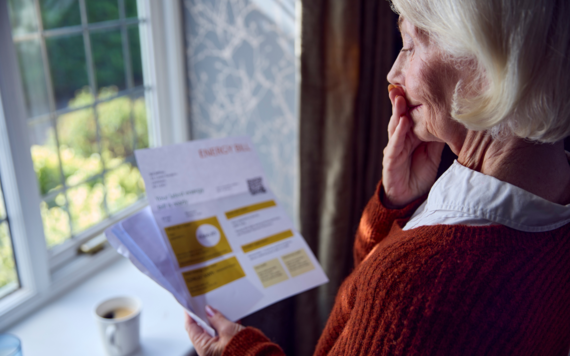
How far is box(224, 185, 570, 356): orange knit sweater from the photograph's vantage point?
0.51 m

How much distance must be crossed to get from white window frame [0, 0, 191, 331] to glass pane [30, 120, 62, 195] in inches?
3.9

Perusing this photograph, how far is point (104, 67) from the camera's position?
143 centimetres

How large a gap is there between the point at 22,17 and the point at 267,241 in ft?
2.85

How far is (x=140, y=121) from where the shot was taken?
5.21ft

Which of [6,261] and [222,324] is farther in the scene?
[6,261]

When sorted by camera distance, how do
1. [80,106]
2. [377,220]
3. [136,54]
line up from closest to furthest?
1. [377,220]
2. [80,106]
3. [136,54]

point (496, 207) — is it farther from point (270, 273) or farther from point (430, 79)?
point (270, 273)

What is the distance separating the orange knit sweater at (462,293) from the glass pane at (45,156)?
3.32 feet

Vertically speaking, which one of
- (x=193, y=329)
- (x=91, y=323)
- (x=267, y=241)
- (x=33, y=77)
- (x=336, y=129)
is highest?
(x=33, y=77)

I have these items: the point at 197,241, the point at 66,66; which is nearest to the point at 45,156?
the point at 66,66

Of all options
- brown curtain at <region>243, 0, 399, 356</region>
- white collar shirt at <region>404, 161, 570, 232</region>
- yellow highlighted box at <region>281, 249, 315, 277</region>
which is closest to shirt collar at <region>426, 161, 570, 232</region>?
white collar shirt at <region>404, 161, 570, 232</region>

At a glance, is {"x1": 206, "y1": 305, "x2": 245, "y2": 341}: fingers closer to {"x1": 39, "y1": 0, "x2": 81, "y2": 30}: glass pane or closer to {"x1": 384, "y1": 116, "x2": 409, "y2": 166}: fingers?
{"x1": 384, "y1": 116, "x2": 409, "y2": 166}: fingers

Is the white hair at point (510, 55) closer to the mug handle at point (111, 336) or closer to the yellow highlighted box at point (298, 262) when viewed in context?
the yellow highlighted box at point (298, 262)

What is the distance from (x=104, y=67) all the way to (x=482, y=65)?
1.27m
